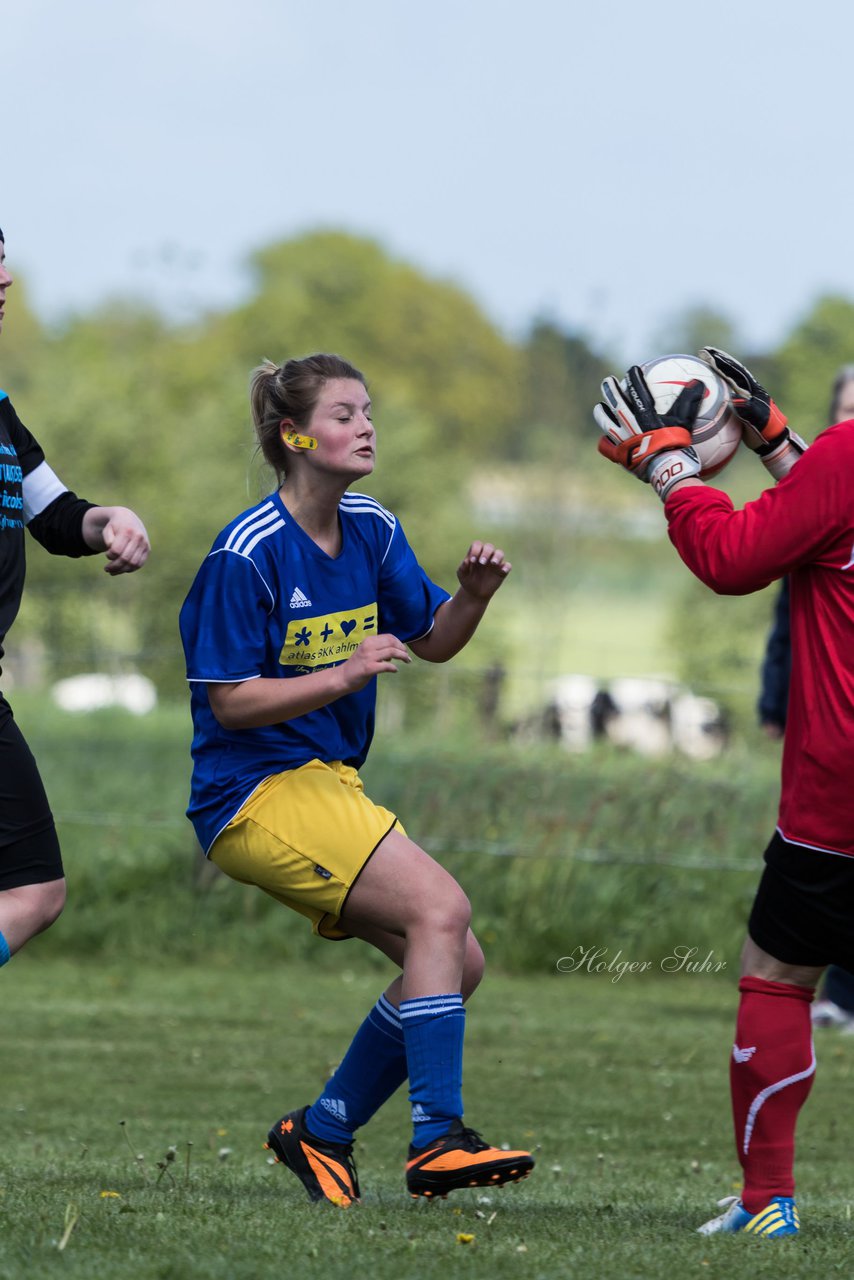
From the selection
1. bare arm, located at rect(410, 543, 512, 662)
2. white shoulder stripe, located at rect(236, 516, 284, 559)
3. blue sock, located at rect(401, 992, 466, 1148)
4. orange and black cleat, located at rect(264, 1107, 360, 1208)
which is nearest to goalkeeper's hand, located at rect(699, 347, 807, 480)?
bare arm, located at rect(410, 543, 512, 662)

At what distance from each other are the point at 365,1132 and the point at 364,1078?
237cm

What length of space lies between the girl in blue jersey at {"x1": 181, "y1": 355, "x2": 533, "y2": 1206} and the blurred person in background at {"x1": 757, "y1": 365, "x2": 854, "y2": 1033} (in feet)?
9.37

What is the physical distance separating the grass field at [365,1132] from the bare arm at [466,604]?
5.11ft

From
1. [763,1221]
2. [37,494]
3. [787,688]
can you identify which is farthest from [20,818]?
[787,688]

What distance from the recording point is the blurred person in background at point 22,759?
15.7 ft

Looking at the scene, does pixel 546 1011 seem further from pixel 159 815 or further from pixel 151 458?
pixel 151 458

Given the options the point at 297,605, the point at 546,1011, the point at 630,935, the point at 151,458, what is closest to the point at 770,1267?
the point at 297,605

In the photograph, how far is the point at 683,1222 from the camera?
4.73 m

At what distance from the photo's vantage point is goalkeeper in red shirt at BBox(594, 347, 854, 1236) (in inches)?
171

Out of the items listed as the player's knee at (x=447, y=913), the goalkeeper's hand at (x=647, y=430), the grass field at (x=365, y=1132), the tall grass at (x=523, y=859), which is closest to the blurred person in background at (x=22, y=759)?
the grass field at (x=365, y=1132)

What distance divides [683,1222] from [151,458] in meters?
40.8

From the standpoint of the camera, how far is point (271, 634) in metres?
4.87

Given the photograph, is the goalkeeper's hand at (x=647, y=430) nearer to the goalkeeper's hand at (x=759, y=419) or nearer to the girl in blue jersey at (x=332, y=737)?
the goalkeeper's hand at (x=759, y=419)

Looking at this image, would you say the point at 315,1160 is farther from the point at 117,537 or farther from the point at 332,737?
the point at 117,537
